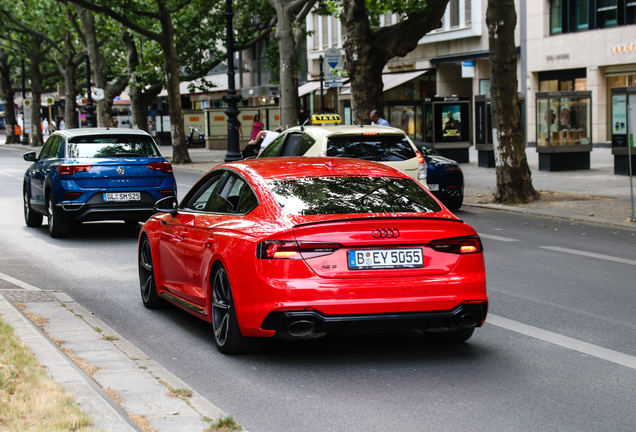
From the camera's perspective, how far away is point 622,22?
3584cm

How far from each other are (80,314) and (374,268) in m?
3.04

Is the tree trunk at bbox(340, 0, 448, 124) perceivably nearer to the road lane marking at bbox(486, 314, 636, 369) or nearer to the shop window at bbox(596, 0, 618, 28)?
the shop window at bbox(596, 0, 618, 28)

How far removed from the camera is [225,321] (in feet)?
20.6

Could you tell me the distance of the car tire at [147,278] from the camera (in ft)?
26.5

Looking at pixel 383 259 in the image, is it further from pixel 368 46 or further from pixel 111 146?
pixel 368 46

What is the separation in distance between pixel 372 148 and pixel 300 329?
780 cm

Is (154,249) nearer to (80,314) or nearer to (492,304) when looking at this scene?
(80,314)

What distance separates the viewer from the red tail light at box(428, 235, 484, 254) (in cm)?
589

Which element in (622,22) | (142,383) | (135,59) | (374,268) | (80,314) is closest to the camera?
(142,383)

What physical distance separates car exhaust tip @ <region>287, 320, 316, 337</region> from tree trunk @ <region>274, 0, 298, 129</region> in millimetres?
23065

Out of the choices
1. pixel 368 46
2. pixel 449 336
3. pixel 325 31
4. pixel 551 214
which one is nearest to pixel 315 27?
pixel 325 31

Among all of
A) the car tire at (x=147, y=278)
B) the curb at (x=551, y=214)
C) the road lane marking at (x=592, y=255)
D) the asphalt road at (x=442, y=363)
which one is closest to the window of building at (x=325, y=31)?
the curb at (x=551, y=214)

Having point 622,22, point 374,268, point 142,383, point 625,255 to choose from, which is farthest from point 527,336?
point 622,22

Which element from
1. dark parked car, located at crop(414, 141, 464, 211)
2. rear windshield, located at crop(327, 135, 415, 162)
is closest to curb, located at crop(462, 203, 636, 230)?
dark parked car, located at crop(414, 141, 464, 211)
